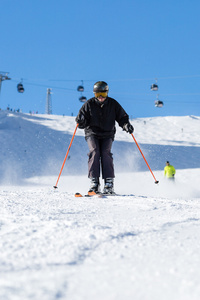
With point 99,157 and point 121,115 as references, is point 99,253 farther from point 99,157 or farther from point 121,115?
point 121,115

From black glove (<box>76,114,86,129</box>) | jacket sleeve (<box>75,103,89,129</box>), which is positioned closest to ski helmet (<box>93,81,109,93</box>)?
jacket sleeve (<box>75,103,89,129</box>)

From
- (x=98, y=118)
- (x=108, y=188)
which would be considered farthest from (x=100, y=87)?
(x=108, y=188)

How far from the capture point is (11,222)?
7.29 ft

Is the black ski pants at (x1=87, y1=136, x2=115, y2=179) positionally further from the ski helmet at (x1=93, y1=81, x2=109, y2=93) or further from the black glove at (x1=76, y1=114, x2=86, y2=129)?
the ski helmet at (x1=93, y1=81, x2=109, y2=93)

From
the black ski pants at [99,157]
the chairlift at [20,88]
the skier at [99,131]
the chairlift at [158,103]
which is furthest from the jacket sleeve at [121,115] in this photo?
the chairlift at [158,103]

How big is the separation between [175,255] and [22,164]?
20768 millimetres

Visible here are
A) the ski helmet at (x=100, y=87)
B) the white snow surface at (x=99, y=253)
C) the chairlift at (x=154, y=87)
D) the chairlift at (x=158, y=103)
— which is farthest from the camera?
the chairlift at (x=158, y=103)

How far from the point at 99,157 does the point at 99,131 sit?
0.39 meters

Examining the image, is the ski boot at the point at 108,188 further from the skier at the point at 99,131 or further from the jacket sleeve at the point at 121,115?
the jacket sleeve at the point at 121,115

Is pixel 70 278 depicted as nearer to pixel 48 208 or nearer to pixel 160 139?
pixel 48 208

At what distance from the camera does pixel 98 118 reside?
195 inches

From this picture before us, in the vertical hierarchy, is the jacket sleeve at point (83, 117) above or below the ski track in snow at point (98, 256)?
above

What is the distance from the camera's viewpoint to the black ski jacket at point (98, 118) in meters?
4.93

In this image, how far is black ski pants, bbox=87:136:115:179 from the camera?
4803 mm
